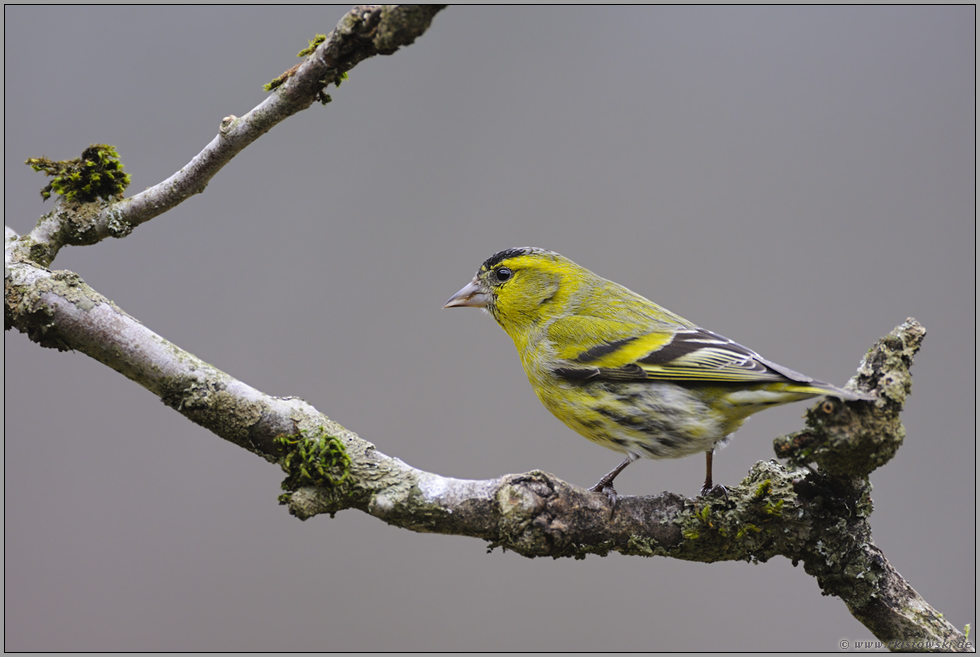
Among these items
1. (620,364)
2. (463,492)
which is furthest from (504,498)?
(620,364)

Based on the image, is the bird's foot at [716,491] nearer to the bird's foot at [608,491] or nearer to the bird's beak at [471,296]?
the bird's foot at [608,491]

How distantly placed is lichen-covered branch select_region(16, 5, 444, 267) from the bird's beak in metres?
0.97

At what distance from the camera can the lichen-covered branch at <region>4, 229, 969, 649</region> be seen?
1.65 metres

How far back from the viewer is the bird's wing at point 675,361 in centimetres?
185

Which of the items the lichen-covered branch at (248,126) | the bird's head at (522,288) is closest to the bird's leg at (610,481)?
the bird's head at (522,288)

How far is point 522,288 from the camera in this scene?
2.43 m

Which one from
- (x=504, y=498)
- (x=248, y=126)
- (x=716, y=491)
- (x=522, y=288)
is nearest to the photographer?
(x=504, y=498)

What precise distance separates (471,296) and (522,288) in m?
0.21

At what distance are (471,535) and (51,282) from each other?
1.38 m

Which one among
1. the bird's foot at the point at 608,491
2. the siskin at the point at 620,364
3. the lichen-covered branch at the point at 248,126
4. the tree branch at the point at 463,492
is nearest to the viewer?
the lichen-covered branch at the point at 248,126

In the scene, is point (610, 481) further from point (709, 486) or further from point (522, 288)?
point (522, 288)

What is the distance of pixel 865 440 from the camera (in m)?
1.42

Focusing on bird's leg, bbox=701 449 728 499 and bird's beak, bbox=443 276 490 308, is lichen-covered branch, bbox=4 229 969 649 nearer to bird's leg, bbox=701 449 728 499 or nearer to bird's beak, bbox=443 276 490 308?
bird's leg, bbox=701 449 728 499

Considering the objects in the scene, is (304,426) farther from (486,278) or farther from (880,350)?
(880,350)
